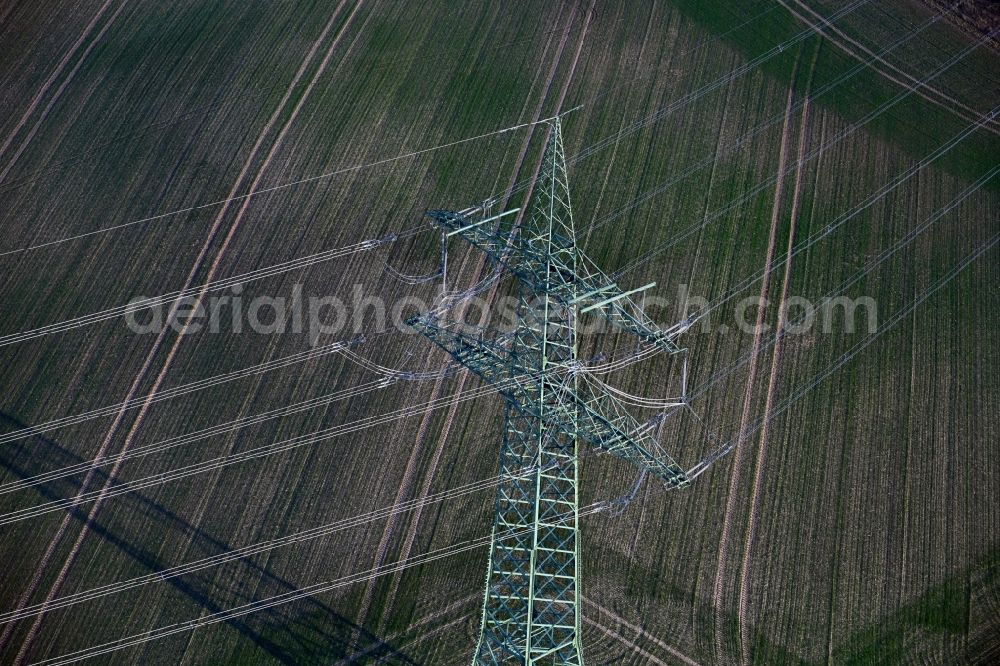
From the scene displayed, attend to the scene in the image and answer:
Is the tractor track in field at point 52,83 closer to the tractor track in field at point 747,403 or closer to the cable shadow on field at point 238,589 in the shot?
the cable shadow on field at point 238,589

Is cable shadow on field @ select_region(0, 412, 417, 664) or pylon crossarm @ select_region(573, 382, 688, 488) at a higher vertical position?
pylon crossarm @ select_region(573, 382, 688, 488)

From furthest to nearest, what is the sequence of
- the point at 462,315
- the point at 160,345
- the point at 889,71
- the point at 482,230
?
the point at 889,71, the point at 160,345, the point at 482,230, the point at 462,315

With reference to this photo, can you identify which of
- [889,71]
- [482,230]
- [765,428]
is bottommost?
[482,230]

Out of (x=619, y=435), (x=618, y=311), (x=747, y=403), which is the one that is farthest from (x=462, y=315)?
(x=747, y=403)

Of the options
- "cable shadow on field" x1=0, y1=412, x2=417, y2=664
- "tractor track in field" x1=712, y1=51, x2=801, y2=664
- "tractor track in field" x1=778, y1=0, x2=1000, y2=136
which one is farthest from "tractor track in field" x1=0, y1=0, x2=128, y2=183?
"tractor track in field" x1=778, y1=0, x2=1000, y2=136

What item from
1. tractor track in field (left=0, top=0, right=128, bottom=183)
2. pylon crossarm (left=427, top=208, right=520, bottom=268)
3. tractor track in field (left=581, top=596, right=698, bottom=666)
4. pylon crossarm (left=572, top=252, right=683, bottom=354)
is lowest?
tractor track in field (left=0, top=0, right=128, bottom=183)

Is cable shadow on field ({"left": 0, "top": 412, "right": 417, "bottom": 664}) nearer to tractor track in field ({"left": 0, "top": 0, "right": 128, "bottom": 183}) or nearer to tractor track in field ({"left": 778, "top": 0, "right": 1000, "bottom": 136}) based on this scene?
tractor track in field ({"left": 0, "top": 0, "right": 128, "bottom": 183})

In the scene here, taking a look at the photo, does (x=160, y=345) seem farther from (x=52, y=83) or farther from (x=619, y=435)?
(x=619, y=435)
